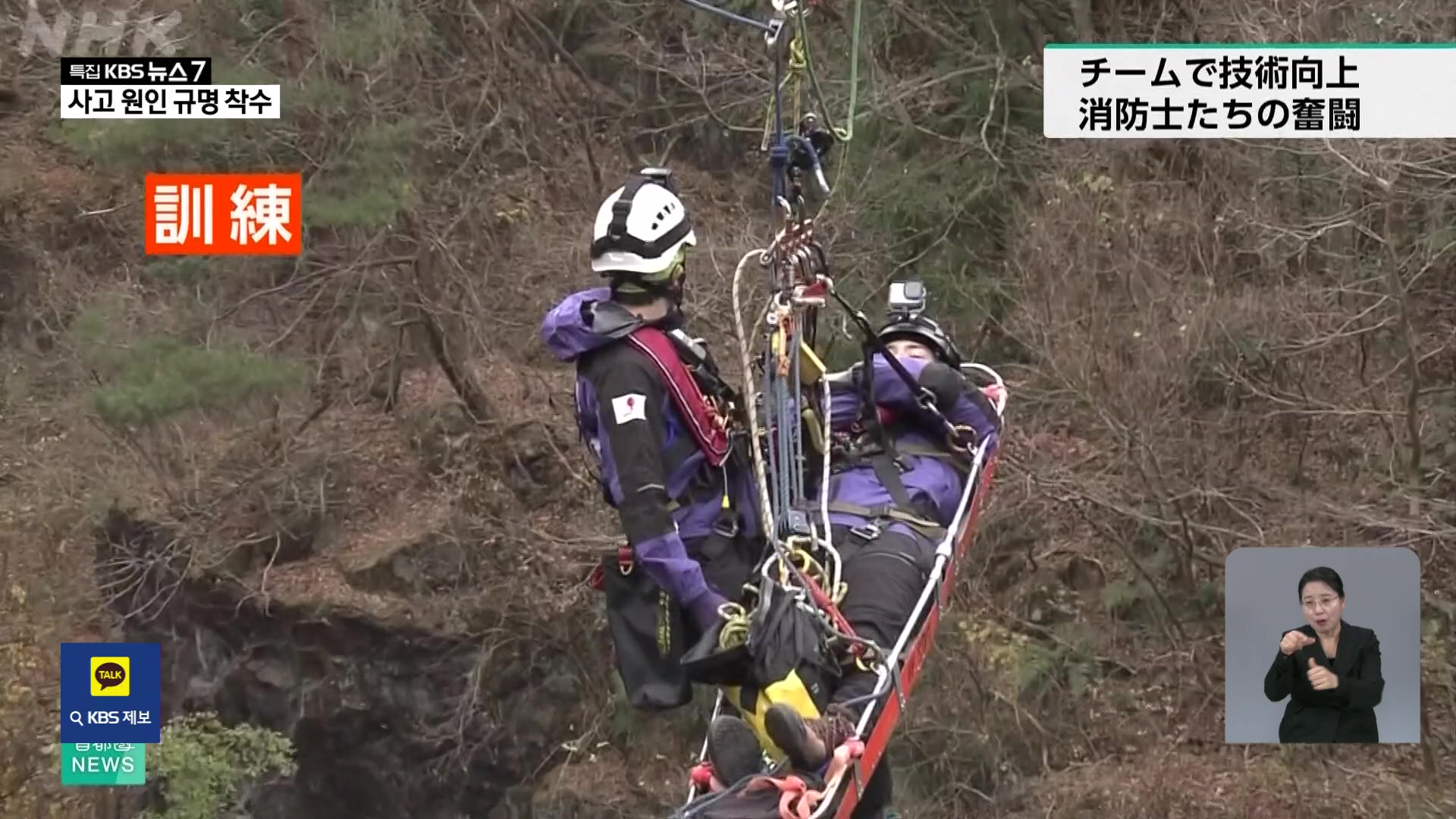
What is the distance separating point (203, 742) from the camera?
22.0 ft

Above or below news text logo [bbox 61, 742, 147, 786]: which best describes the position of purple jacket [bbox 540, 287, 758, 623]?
above

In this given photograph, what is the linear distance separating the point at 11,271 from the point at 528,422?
112 inches

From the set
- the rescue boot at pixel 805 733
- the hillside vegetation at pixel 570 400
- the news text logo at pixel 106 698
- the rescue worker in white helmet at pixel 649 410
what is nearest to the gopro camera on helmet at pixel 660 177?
the rescue worker in white helmet at pixel 649 410

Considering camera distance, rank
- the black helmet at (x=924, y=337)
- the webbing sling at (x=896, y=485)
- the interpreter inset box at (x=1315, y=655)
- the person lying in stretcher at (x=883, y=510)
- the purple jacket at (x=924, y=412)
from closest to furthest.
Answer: the person lying in stretcher at (x=883, y=510)
the webbing sling at (x=896, y=485)
the purple jacket at (x=924, y=412)
the black helmet at (x=924, y=337)
the interpreter inset box at (x=1315, y=655)

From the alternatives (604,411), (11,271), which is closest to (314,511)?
(11,271)

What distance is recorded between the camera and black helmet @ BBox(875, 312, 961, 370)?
3.42m

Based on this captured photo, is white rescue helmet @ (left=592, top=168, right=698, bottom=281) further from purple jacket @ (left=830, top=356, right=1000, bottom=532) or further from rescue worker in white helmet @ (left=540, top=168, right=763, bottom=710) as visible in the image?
purple jacket @ (left=830, top=356, right=1000, bottom=532)

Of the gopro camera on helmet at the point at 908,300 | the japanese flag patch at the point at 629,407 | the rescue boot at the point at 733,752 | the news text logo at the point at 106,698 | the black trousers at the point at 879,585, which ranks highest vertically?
the gopro camera on helmet at the point at 908,300

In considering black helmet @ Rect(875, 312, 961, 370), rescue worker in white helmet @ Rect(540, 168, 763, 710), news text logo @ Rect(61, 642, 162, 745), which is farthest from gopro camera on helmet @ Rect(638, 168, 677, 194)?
news text logo @ Rect(61, 642, 162, 745)

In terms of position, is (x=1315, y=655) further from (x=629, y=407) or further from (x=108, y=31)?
(x=108, y=31)

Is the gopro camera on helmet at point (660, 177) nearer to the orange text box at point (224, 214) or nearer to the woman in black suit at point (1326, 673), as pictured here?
the woman in black suit at point (1326, 673)

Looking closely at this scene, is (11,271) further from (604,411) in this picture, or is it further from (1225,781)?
(604,411)

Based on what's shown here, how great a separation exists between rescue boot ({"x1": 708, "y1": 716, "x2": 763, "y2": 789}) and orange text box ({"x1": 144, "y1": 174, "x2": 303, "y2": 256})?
4407mm

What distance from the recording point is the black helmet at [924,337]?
342 centimetres
